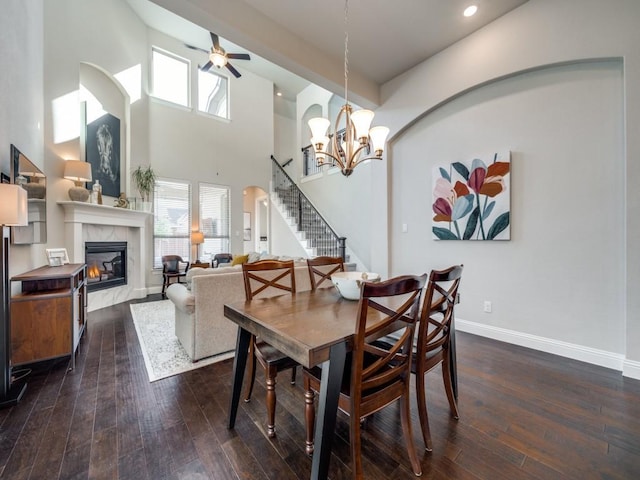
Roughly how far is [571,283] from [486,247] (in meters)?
0.84

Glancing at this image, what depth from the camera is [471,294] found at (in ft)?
11.3

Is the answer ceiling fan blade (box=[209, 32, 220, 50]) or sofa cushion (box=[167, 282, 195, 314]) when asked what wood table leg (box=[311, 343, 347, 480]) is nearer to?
sofa cushion (box=[167, 282, 195, 314])

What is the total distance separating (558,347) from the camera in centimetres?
279

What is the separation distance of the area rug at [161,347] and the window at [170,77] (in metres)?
5.05

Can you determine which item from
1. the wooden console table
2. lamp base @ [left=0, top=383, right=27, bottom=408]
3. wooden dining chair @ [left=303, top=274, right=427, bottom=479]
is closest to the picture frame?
the wooden console table

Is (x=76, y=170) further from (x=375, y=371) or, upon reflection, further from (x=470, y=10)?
(x=470, y=10)

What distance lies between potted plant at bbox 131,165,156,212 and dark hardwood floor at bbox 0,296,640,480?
394 centimetres

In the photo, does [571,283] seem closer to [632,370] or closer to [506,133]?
[632,370]

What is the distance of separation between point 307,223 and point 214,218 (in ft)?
8.34

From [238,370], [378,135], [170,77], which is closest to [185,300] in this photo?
[238,370]

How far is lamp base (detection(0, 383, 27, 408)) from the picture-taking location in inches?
77.6

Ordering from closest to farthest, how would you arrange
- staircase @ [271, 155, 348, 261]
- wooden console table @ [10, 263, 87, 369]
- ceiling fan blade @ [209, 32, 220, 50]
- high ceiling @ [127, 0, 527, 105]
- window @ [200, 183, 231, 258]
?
wooden console table @ [10, 263, 87, 369], high ceiling @ [127, 0, 527, 105], ceiling fan blade @ [209, 32, 220, 50], staircase @ [271, 155, 348, 261], window @ [200, 183, 231, 258]

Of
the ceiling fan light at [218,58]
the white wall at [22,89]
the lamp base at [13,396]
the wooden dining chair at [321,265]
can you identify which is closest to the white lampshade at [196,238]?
the white wall at [22,89]

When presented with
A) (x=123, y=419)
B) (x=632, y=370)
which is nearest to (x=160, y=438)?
(x=123, y=419)
